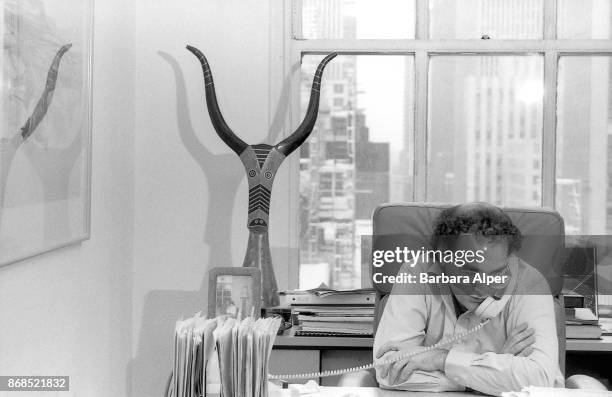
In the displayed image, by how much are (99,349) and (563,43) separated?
4.98 feet

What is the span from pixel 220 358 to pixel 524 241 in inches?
A: 27.4

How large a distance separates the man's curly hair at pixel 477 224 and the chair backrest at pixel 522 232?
0.7 inches

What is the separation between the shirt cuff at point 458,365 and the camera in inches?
48.9

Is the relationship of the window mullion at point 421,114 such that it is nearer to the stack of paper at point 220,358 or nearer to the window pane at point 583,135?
the window pane at point 583,135

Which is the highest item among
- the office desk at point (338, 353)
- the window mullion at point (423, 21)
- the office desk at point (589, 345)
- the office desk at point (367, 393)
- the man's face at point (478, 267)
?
the window mullion at point (423, 21)

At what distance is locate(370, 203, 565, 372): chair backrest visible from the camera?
1.37 metres

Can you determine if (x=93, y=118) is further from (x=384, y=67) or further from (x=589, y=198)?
(x=589, y=198)

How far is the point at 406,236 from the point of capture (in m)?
1.40

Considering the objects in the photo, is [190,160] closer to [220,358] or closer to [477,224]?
[477,224]

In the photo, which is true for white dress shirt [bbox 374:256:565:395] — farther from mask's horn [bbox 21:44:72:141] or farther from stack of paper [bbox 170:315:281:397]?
mask's horn [bbox 21:44:72:141]

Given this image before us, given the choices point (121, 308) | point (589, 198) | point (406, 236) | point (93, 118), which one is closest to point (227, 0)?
point (93, 118)

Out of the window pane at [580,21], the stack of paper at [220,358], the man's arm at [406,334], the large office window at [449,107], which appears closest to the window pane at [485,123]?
the large office window at [449,107]

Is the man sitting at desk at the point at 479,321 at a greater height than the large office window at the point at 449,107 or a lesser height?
lesser

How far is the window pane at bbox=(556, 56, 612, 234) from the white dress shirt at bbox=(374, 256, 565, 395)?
0.87 metres
